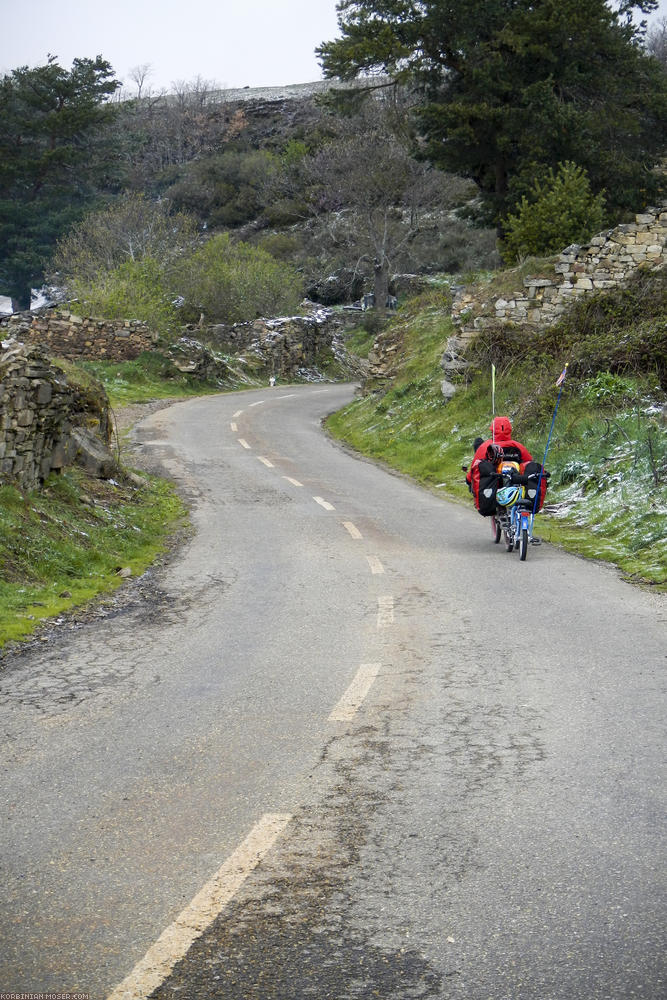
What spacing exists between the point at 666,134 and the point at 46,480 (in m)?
31.9

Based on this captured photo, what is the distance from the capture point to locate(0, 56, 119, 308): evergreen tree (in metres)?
62.8

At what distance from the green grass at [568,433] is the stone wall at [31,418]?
7615 millimetres

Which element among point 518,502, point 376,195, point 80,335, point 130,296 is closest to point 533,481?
point 518,502

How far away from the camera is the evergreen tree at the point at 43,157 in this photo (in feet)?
206

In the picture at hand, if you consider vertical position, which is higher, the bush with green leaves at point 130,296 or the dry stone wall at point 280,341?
the bush with green leaves at point 130,296

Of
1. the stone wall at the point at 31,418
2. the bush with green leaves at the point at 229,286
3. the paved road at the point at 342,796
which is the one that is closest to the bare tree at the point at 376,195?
the bush with green leaves at the point at 229,286

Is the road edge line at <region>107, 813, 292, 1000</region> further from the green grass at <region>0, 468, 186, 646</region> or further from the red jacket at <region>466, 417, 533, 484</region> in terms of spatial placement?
the red jacket at <region>466, 417, 533, 484</region>

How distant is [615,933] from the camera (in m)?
3.75

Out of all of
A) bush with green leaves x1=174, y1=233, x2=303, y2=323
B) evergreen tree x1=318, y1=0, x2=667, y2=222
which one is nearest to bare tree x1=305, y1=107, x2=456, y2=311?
bush with green leaves x1=174, y1=233, x2=303, y2=323

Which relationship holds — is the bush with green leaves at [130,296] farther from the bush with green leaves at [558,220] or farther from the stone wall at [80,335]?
the bush with green leaves at [558,220]

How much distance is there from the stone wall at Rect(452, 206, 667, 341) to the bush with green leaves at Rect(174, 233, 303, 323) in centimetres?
2752

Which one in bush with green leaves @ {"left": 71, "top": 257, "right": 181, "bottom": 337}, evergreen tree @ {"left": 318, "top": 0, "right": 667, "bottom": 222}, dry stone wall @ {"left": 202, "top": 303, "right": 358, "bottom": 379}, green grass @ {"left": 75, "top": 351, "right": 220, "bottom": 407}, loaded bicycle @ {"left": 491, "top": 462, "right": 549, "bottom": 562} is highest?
evergreen tree @ {"left": 318, "top": 0, "right": 667, "bottom": 222}

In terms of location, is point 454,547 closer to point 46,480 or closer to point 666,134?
point 46,480

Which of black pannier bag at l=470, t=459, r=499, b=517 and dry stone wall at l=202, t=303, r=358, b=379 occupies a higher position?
dry stone wall at l=202, t=303, r=358, b=379
